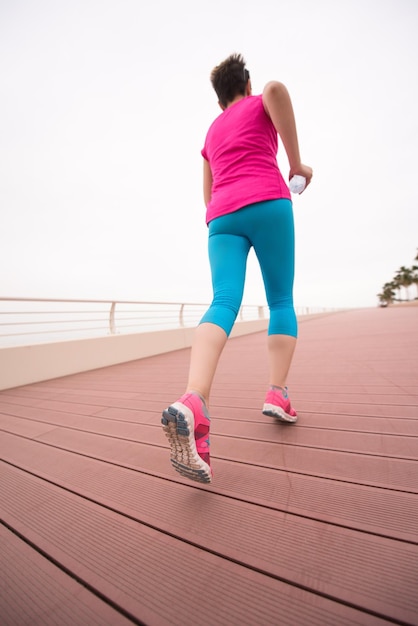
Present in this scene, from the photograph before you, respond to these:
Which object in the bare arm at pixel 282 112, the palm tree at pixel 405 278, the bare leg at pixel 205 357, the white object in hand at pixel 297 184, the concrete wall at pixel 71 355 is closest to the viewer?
the bare leg at pixel 205 357

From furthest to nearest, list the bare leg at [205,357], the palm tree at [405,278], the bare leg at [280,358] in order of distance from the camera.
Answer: the palm tree at [405,278] < the bare leg at [280,358] < the bare leg at [205,357]

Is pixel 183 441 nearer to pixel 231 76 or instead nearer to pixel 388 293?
pixel 231 76

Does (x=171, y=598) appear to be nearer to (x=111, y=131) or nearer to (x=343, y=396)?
(x=343, y=396)

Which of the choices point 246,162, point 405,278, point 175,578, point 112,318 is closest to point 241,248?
point 246,162

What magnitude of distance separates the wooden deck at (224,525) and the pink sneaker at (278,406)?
6 cm

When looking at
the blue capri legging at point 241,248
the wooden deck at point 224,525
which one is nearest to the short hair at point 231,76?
the blue capri legging at point 241,248

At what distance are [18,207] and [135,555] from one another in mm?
25837

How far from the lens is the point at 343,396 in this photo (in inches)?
58.4

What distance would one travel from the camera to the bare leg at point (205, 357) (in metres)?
0.75

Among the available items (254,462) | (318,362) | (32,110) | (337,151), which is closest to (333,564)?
(254,462)

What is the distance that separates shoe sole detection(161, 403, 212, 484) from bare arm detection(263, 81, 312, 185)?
933 millimetres

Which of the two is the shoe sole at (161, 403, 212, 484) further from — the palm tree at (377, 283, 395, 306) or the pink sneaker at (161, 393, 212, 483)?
the palm tree at (377, 283, 395, 306)

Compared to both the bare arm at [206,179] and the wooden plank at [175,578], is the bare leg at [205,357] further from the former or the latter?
the bare arm at [206,179]

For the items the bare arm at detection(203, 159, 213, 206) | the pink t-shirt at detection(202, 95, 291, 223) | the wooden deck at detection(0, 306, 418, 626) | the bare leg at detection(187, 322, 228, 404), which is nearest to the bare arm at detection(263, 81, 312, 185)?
the pink t-shirt at detection(202, 95, 291, 223)
